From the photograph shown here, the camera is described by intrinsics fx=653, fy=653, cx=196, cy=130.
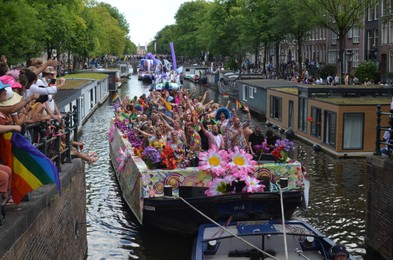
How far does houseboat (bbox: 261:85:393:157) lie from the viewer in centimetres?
2428

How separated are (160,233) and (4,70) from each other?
22.1 feet

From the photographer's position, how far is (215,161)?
41.9 ft

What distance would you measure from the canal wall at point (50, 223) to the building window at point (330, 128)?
47.7 feet

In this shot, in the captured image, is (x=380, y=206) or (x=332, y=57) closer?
(x=380, y=206)

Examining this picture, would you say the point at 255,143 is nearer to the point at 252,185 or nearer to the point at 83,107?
the point at 252,185

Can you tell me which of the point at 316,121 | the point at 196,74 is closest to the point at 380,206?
the point at 316,121

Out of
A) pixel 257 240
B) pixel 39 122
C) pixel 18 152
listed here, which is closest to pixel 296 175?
pixel 257 240

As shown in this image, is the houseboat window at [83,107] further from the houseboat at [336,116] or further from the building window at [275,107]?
the houseboat at [336,116]

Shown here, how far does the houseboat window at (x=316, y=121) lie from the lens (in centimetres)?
2708

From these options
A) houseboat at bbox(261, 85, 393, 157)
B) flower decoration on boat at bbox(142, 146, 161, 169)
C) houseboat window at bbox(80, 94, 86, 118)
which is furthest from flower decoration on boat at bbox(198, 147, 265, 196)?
houseboat window at bbox(80, 94, 86, 118)

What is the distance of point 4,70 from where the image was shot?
8711mm

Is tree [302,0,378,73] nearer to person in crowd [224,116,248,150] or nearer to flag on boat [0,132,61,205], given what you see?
person in crowd [224,116,248,150]

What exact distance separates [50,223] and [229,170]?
15.8ft

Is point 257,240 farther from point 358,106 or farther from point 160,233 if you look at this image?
point 358,106
